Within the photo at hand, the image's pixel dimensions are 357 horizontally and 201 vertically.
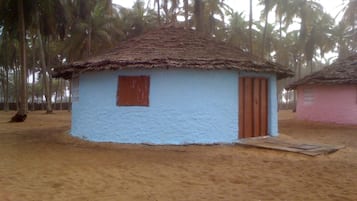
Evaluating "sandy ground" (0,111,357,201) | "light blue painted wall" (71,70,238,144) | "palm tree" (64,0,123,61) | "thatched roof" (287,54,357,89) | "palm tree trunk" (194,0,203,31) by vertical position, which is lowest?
"sandy ground" (0,111,357,201)

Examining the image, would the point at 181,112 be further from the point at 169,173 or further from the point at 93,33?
the point at 93,33

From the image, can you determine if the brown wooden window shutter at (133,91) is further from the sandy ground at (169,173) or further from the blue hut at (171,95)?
the sandy ground at (169,173)

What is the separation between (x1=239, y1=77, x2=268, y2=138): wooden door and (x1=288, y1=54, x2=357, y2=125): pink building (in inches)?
305

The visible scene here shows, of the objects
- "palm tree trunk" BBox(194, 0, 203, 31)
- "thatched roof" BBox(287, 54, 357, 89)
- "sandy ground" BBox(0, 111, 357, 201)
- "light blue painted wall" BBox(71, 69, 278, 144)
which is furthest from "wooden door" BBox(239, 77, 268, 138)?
"palm tree trunk" BBox(194, 0, 203, 31)

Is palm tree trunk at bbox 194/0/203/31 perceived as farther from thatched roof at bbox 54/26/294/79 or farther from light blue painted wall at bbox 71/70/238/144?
light blue painted wall at bbox 71/70/238/144

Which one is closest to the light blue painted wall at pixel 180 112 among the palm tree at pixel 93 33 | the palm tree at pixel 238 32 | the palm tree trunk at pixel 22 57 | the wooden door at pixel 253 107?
the wooden door at pixel 253 107

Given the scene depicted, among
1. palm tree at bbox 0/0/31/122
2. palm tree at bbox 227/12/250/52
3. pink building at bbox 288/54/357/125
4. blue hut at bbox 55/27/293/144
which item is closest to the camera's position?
blue hut at bbox 55/27/293/144

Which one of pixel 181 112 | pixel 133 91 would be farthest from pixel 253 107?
pixel 133 91

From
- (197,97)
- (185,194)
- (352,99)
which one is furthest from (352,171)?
(352,99)

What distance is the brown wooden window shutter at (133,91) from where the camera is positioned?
11.4m

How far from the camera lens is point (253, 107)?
12.4 meters

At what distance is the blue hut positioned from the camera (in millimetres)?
11141

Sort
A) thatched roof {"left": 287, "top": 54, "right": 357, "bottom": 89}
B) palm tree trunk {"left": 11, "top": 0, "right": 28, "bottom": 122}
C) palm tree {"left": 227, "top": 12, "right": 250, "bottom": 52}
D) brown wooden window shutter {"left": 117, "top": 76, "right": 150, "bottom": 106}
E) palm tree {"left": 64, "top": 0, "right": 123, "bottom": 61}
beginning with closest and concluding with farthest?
brown wooden window shutter {"left": 117, "top": 76, "right": 150, "bottom": 106} → thatched roof {"left": 287, "top": 54, "right": 357, "bottom": 89} → palm tree trunk {"left": 11, "top": 0, "right": 28, "bottom": 122} → palm tree {"left": 64, "top": 0, "right": 123, "bottom": 61} → palm tree {"left": 227, "top": 12, "right": 250, "bottom": 52}

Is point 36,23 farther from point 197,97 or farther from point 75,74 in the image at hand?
point 197,97
